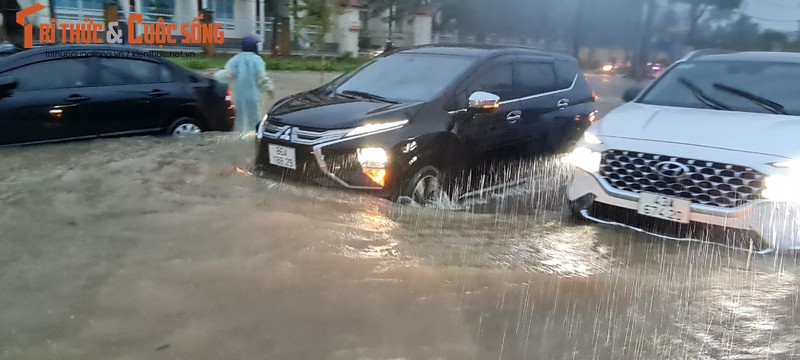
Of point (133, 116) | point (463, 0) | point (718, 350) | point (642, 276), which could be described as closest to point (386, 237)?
point (642, 276)

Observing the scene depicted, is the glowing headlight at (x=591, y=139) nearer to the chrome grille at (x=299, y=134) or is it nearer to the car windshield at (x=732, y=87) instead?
the car windshield at (x=732, y=87)

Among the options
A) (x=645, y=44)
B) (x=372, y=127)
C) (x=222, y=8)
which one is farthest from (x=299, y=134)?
(x=222, y=8)

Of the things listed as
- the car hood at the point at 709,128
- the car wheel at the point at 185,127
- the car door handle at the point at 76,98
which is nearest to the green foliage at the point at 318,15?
the car wheel at the point at 185,127

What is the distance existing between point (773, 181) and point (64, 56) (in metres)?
6.90

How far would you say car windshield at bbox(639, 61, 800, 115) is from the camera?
224 inches

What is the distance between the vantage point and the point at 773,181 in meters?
4.56

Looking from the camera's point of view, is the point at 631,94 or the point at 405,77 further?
the point at 631,94

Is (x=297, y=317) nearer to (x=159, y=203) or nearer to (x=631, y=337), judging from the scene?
(x=631, y=337)

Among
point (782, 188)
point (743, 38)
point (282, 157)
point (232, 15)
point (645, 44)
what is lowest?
point (282, 157)

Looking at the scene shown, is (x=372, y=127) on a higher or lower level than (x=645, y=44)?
lower

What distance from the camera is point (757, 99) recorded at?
227 inches

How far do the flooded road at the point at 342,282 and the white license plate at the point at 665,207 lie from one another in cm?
21

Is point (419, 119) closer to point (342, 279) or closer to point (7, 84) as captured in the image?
point (342, 279)

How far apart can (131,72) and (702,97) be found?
6178 mm
